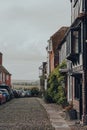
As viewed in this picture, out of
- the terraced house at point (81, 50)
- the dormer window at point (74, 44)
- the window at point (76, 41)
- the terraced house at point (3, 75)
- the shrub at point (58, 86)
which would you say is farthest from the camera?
the terraced house at point (3, 75)

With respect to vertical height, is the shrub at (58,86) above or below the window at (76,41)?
below

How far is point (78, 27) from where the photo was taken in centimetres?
2486

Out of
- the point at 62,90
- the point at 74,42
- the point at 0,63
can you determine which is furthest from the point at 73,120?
the point at 0,63

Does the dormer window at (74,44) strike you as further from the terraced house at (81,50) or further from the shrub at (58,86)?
the shrub at (58,86)

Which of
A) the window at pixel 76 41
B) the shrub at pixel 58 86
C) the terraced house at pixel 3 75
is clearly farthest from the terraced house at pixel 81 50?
the terraced house at pixel 3 75

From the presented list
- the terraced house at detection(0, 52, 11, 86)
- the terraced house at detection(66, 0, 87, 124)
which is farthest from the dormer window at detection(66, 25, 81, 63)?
the terraced house at detection(0, 52, 11, 86)

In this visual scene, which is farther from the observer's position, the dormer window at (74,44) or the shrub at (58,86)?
the shrub at (58,86)

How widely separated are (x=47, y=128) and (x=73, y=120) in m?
4.42

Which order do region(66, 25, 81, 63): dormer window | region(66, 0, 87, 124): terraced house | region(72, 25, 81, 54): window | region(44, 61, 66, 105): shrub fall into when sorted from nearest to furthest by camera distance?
region(66, 0, 87, 124): terraced house < region(72, 25, 81, 54): window < region(66, 25, 81, 63): dormer window < region(44, 61, 66, 105): shrub

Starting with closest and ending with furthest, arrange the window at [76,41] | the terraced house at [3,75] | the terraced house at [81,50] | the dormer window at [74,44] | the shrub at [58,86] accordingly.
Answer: the terraced house at [81,50] < the window at [76,41] < the dormer window at [74,44] < the shrub at [58,86] < the terraced house at [3,75]

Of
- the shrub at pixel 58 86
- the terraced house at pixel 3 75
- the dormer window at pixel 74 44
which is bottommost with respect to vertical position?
the shrub at pixel 58 86

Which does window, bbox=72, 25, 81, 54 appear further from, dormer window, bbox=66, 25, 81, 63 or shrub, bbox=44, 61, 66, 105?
shrub, bbox=44, 61, 66, 105

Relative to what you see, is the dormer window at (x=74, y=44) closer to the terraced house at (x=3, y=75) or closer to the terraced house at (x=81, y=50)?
the terraced house at (x=81, y=50)

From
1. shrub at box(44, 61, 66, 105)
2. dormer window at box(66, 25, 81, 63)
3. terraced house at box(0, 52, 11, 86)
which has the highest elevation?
terraced house at box(0, 52, 11, 86)
